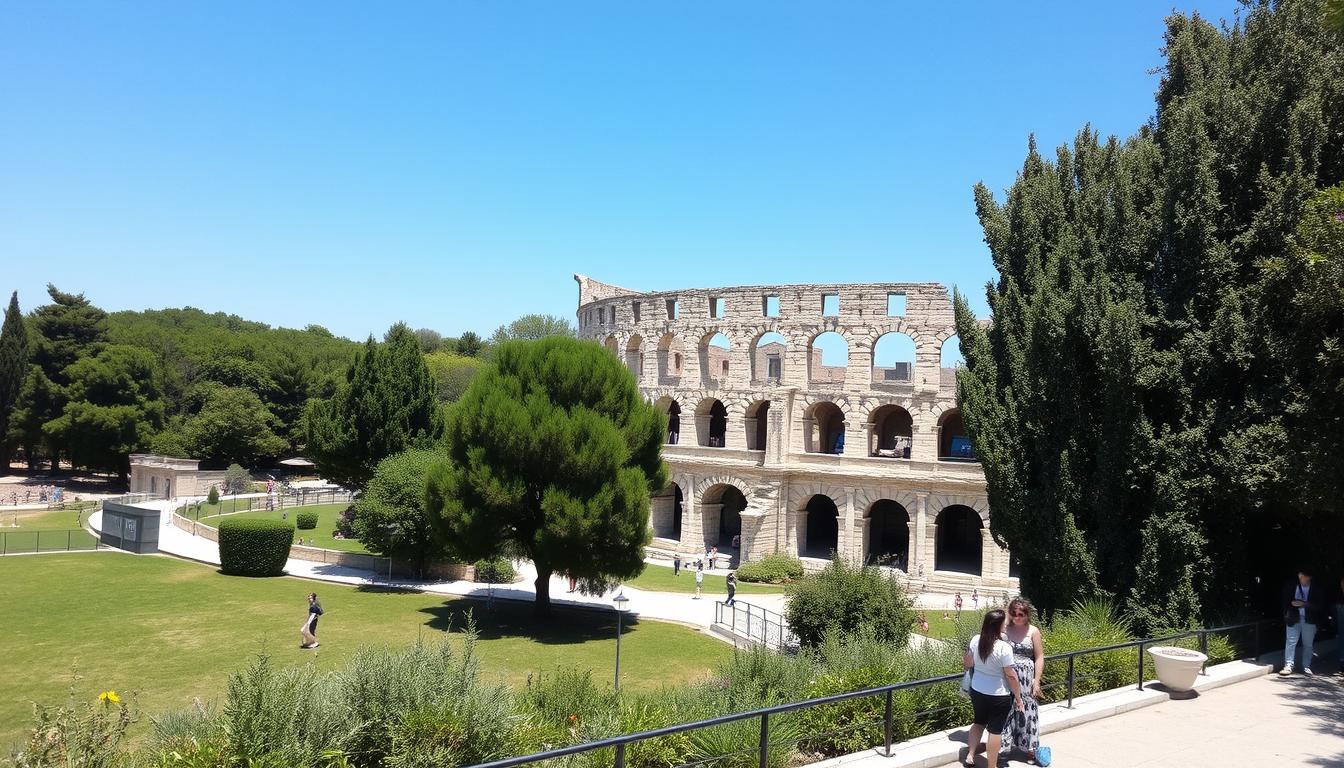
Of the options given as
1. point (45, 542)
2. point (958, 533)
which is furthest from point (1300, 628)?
point (45, 542)

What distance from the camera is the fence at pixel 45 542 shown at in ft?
108

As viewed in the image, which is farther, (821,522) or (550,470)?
(821,522)

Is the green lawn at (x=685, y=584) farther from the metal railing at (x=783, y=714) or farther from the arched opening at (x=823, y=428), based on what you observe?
the metal railing at (x=783, y=714)

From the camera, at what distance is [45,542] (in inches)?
1355

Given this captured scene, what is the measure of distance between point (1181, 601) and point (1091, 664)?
3.01 metres

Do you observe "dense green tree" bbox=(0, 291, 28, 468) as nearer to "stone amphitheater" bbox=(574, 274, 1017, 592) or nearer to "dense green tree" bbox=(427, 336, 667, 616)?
"stone amphitheater" bbox=(574, 274, 1017, 592)

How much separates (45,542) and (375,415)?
14.5 metres

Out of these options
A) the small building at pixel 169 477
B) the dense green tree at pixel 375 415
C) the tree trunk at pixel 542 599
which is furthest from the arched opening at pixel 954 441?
the small building at pixel 169 477

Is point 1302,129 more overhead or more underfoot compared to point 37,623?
more overhead

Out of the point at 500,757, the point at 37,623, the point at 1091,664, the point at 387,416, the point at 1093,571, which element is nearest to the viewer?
the point at 500,757

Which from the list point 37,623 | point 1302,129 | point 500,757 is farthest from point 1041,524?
point 37,623

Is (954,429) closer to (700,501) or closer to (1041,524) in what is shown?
(700,501)

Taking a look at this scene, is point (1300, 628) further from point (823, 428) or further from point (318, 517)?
point (318, 517)

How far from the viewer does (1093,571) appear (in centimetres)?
1241
